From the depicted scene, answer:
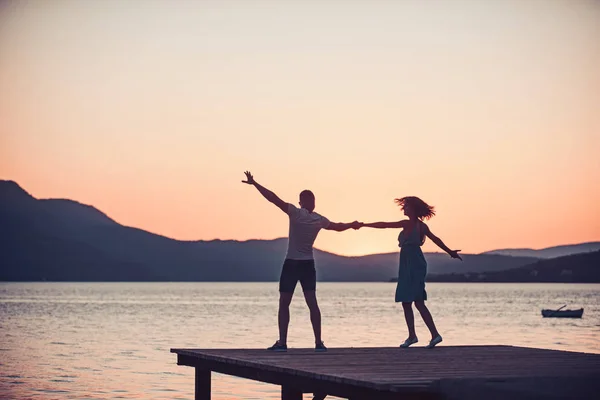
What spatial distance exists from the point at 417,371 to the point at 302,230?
339 centimetres

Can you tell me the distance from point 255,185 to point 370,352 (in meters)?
3.35

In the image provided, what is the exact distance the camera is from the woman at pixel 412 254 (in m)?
17.5

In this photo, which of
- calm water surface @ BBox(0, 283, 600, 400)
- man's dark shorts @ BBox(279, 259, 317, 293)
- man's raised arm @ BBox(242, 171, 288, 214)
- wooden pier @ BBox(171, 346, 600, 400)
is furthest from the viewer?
calm water surface @ BBox(0, 283, 600, 400)

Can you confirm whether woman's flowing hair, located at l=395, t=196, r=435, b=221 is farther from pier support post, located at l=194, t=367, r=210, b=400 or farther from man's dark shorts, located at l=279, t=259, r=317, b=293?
pier support post, located at l=194, t=367, r=210, b=400

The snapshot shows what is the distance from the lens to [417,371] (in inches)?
528

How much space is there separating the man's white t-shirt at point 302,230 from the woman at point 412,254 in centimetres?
167

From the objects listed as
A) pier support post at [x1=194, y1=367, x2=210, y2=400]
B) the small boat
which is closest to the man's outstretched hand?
pier support post at [x1=194, y1=367, x2=210, y2=400]

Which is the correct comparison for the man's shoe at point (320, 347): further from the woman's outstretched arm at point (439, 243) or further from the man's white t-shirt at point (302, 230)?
the woman's outstretched arm at point (439, 243)

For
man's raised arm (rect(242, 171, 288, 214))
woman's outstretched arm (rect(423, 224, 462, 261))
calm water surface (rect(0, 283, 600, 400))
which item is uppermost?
man's raised arm (rect(242, 171, 288, 214))

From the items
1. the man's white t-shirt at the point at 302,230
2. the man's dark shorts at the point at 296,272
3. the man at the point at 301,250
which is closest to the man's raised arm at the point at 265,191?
the man at the point at 301,250

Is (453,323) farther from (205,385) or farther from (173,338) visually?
(205,385)

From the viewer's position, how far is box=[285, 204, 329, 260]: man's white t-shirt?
627 inches

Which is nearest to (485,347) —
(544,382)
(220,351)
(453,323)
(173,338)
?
(220,351)

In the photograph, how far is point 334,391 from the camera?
13297 mm
